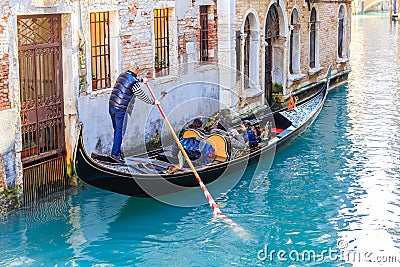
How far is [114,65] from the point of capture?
24.1 ft

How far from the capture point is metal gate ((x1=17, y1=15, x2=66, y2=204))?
6.39 meters

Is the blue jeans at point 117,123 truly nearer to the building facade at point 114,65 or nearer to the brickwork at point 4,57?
the building facade at point 114,65

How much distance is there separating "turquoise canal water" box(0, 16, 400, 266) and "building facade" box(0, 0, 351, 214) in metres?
0.52

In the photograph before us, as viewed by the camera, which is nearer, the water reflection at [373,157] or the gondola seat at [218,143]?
the water reflection at [373,157]

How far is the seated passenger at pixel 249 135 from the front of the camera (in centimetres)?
773

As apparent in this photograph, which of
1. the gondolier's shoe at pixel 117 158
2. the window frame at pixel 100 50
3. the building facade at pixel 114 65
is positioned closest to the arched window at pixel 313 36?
the building facade at pixel 114 65

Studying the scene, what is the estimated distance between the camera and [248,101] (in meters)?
9.98

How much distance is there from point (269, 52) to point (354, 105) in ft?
5.95

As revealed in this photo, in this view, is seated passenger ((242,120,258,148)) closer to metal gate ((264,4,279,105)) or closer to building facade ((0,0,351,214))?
building facade ((0,0,351,214))

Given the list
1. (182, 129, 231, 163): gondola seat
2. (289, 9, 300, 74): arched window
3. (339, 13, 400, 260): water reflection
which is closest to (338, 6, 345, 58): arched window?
(339, 13, 400, 260): water reflection

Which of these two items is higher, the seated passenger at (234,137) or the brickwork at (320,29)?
the brickwork at (320,29)

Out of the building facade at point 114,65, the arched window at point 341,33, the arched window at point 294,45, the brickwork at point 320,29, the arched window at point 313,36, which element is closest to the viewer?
the building facade at point 114,65

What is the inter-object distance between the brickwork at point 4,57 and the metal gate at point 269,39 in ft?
17.2

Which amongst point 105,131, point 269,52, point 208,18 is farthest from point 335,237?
point 269,52
